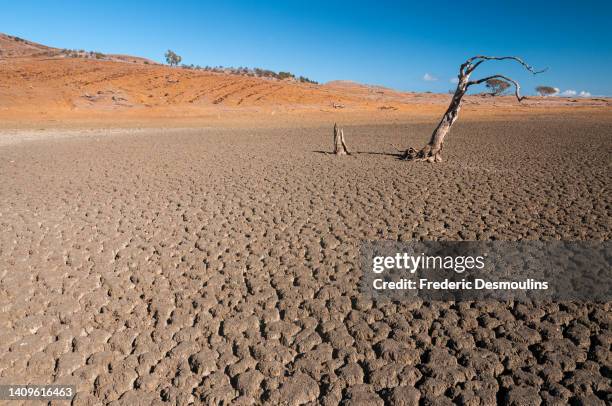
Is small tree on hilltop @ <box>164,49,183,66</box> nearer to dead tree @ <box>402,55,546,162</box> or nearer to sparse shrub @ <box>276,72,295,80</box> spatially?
sparse shrub @ <box>276,72,295,80</box>

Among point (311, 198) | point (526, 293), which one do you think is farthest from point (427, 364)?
point (311, 198)

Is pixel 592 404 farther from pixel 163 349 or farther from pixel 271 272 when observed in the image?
pixel 163 349

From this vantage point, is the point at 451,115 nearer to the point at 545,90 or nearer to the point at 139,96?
the point at 139,96

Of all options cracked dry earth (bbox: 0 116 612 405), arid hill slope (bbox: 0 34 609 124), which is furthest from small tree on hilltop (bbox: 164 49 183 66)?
cracked dry earth (bbox: 0 116 612 405)

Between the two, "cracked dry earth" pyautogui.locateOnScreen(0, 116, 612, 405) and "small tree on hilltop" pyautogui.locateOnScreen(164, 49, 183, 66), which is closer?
"cracked dry earth" pyautogui.locateOnScreen(0, 116, 612, 405)

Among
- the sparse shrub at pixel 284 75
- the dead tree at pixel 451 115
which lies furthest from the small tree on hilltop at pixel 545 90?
the dead tree at pixel 451 115

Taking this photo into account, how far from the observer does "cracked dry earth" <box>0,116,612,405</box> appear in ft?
11.0

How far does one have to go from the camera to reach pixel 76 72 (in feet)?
133

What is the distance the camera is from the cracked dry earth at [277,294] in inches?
133

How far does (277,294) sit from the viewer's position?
469cm

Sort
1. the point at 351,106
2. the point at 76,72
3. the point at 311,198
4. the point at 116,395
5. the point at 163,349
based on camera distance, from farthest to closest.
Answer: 1. the point at 76,72
2. the point at 351,106
3. the point at 311,198
4. the point at 163,349
5. the point at 116,395

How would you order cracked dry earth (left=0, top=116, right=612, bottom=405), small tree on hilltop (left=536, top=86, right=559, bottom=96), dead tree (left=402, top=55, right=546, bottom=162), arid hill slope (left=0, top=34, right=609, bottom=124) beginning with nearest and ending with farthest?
cracked dry earth (left=0, top=116, right=612, bottom=405)
dead tree (left=402, top=55, right=546, bottom=162)
arid hill slope (left=0, top=34, right=609, bottom=124)
small tree on hilltop (left=536, top=86, right=559, bottom=96)

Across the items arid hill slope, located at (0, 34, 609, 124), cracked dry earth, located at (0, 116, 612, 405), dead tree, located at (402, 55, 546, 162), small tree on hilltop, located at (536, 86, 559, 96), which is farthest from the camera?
small tree on hilltop, located at (536, 86, 559, 96)

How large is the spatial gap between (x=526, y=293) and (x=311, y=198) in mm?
4583
